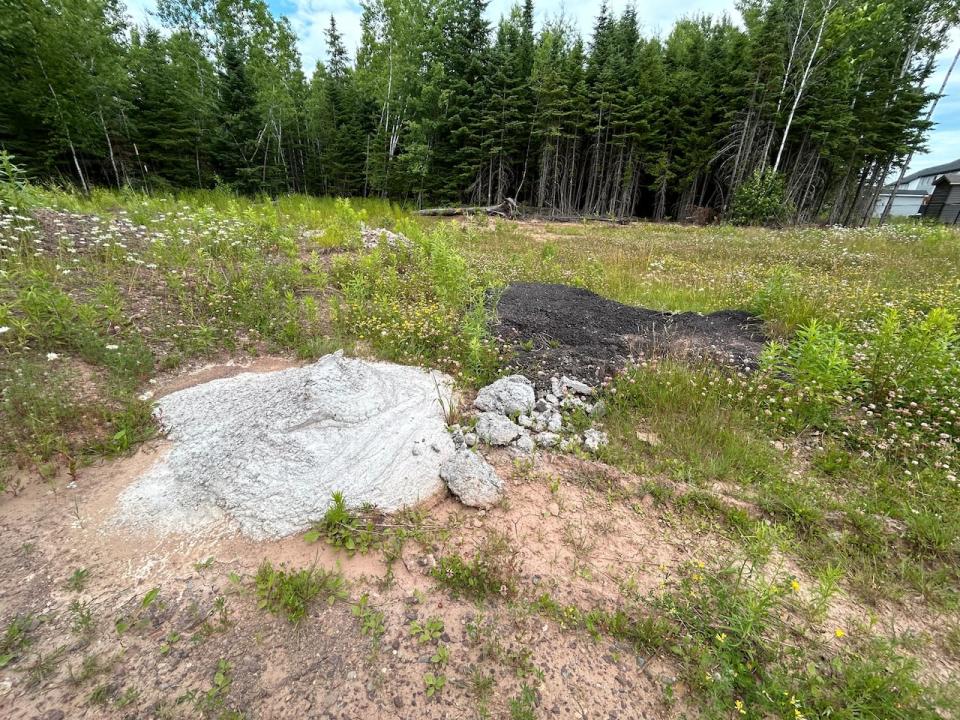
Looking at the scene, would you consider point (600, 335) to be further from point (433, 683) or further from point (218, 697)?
point (218, 697)

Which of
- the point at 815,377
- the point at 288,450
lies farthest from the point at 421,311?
the point at 815,377

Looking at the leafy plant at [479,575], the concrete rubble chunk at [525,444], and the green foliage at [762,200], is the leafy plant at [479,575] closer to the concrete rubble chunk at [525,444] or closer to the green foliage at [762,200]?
the concrete rubble chunk at [525,444]

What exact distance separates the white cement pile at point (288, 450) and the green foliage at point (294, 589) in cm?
32

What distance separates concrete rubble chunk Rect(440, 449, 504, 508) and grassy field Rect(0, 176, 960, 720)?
18.7 inches

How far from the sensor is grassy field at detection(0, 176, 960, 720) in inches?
77.7

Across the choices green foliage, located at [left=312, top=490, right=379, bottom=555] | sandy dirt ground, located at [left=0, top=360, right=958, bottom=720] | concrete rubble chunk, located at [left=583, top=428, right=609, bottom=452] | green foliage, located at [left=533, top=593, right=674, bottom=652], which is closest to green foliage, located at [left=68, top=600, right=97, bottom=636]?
sandy dirt ground, located at [left=0, top=360, right=958, bottom=720]

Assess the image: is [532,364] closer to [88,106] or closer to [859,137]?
[88,106]

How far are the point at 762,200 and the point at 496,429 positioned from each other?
22.1m

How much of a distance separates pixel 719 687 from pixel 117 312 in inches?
235

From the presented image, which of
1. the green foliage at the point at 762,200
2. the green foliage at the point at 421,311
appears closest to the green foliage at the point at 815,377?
the green foliage at the point at 421,311

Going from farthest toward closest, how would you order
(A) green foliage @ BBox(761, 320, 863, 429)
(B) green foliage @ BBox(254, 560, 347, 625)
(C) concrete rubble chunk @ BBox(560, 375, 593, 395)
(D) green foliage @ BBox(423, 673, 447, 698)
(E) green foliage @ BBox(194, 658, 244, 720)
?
(C) concrete rubble chunk @ BBox(560, 375, 593, 395) < (A) green foliage @ BBox(761, 320, 863, 429) < (B) green foliage @ BBox(254, 560, 347, 625) < (D) green foliage @ BBox(423, 673, 447, 698) < (E) green foliage @ BBox(194, 658, 244, 720)

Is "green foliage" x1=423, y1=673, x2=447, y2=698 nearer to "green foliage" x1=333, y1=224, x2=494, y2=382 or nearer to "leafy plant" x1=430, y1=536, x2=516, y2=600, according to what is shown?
"leafy plant" x1=430, y1=536, x2=516, y2=600

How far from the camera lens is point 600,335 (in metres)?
5.21

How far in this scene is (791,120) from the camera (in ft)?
63.7
